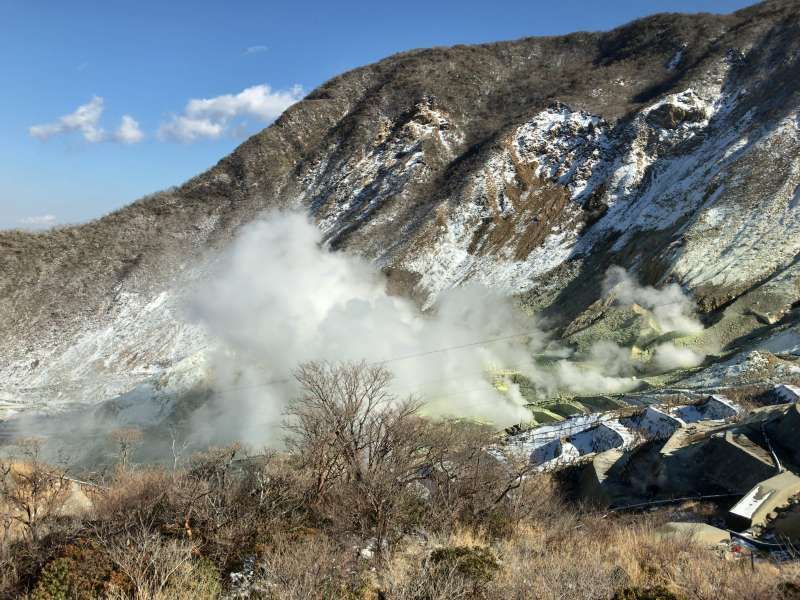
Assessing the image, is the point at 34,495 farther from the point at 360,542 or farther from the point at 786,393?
the point at 786,393

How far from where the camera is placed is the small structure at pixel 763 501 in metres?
8.48

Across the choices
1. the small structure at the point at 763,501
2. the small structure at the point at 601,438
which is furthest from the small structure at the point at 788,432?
the small structure at the point at 601,438

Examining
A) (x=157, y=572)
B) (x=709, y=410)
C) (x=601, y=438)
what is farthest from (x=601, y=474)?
(x=157, y=572)

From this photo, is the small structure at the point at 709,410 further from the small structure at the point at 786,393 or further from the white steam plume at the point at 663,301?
the white steam plume at the point at 663,301

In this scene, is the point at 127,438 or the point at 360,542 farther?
the point at 127,438

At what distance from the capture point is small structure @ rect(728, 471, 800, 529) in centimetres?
848

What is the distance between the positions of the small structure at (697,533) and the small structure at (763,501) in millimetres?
457

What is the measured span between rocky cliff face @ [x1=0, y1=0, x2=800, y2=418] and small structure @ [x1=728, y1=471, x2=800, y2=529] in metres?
11.8

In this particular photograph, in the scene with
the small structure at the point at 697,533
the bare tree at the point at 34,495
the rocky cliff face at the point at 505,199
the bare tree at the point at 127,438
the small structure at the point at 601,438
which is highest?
the rocky cliff face at the point at 505,199

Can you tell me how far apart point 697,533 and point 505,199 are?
31.6 metres

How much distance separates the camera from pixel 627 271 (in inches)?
1090

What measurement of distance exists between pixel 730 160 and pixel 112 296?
40.2 m

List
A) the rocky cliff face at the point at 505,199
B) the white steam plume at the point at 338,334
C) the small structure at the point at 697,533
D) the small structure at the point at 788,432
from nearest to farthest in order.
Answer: the small structure at the point at 697,533
the small structure at the point at 788,432
the white steam plume at the point at 338,334
the rocky cliff face at the point at 505,199

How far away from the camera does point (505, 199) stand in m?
37.7
